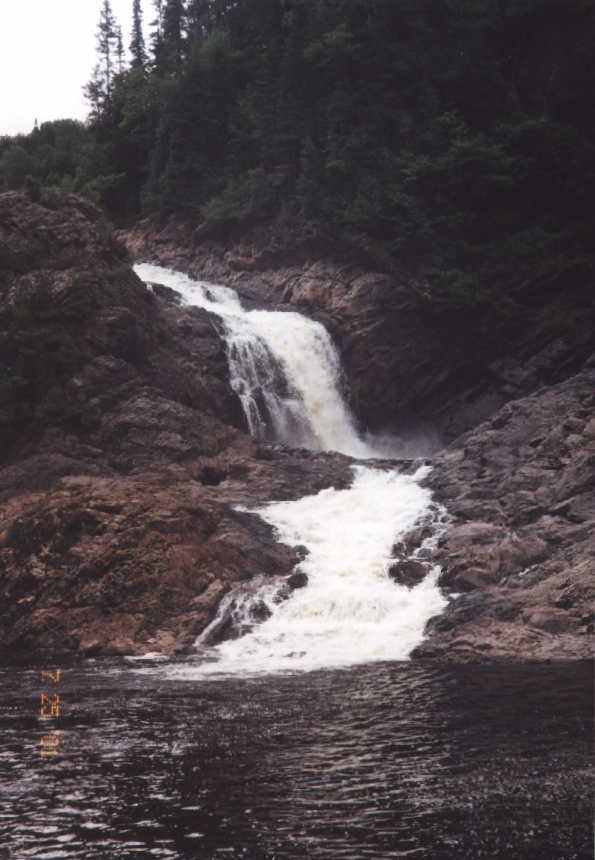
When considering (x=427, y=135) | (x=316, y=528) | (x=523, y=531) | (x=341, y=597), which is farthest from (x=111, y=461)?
(x=427, y=135)

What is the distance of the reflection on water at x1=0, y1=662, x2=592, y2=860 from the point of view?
404 inches

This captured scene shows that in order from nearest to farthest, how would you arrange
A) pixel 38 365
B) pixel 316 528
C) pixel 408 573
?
pixel 408 573 → pixel 316 528 → pixel 38 365

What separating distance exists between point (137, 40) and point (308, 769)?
97.6m

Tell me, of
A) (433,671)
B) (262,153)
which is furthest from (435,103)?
(433,671)

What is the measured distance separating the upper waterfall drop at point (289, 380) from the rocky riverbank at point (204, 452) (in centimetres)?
88

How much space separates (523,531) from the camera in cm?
2783

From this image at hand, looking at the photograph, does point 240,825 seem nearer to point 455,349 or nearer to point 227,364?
point 227,364

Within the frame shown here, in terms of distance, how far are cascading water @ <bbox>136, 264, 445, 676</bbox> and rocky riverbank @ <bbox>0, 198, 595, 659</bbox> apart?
0.85 metres

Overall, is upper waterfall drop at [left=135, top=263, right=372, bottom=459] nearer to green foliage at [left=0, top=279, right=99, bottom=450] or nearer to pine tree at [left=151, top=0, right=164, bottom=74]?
green foliage at [left=0, top=279, right=99, bottom=450]

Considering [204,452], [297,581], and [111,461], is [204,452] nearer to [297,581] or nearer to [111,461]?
[111,461]

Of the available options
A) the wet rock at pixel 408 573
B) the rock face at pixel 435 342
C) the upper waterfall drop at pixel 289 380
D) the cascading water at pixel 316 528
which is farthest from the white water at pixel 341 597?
the rock face at pixel 435 342

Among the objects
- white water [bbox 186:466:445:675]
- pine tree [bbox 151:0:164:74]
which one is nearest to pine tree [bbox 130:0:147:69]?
pine tree [bbox 151:0:164:74]

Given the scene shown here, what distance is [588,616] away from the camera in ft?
73.8

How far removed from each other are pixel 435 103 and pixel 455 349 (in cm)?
1448
